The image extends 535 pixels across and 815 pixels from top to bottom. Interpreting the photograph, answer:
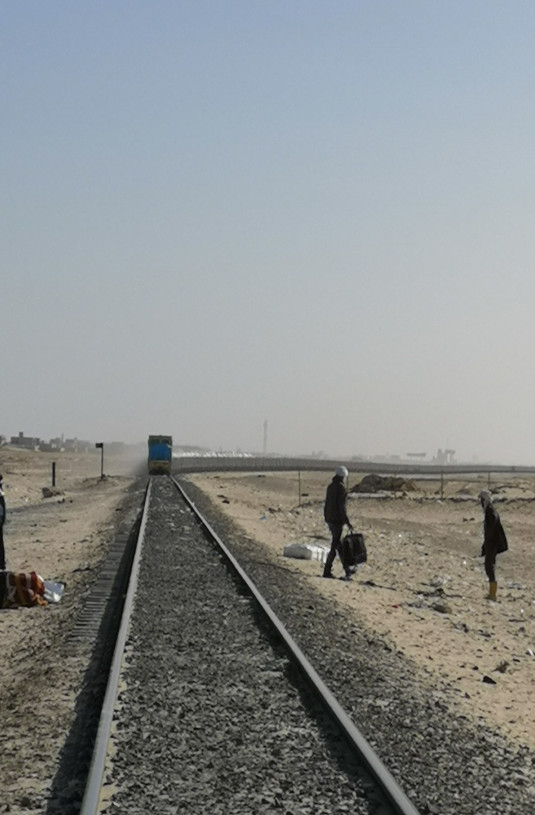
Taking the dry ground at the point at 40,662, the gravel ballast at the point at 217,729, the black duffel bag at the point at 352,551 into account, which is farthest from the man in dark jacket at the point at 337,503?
the gravel ballast at the point at 217,729

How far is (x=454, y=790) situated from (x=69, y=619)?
821 centimetres

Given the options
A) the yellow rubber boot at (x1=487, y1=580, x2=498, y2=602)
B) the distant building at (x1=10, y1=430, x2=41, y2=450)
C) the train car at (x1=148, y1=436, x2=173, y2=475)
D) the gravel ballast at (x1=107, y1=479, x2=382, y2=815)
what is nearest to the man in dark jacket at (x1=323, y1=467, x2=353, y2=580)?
the yellow rubber boot at (x1=487, y1=580, x2=498, y2=602)

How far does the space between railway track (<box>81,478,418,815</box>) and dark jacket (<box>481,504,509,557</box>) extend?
219 inches

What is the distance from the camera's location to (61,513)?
4178cm

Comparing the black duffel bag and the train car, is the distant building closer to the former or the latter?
the train car

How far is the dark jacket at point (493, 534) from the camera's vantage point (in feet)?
61.5

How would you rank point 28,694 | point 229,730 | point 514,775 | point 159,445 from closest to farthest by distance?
1. point 514,775
2. point 229,730
3. point 28,694
4. point 159,445

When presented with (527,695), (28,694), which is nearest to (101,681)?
(28,694)

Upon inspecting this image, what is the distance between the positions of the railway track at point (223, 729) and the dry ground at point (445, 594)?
73.5 inches

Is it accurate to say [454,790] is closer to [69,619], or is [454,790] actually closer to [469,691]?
[469,691]

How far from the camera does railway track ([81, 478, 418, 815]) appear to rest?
684 centimetres

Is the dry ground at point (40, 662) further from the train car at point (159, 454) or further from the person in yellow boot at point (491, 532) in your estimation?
the train car at point (159, 454)

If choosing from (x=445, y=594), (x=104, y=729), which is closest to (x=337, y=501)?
(x=445, y=594)

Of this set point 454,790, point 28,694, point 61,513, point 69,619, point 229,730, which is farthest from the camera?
point 61,513
